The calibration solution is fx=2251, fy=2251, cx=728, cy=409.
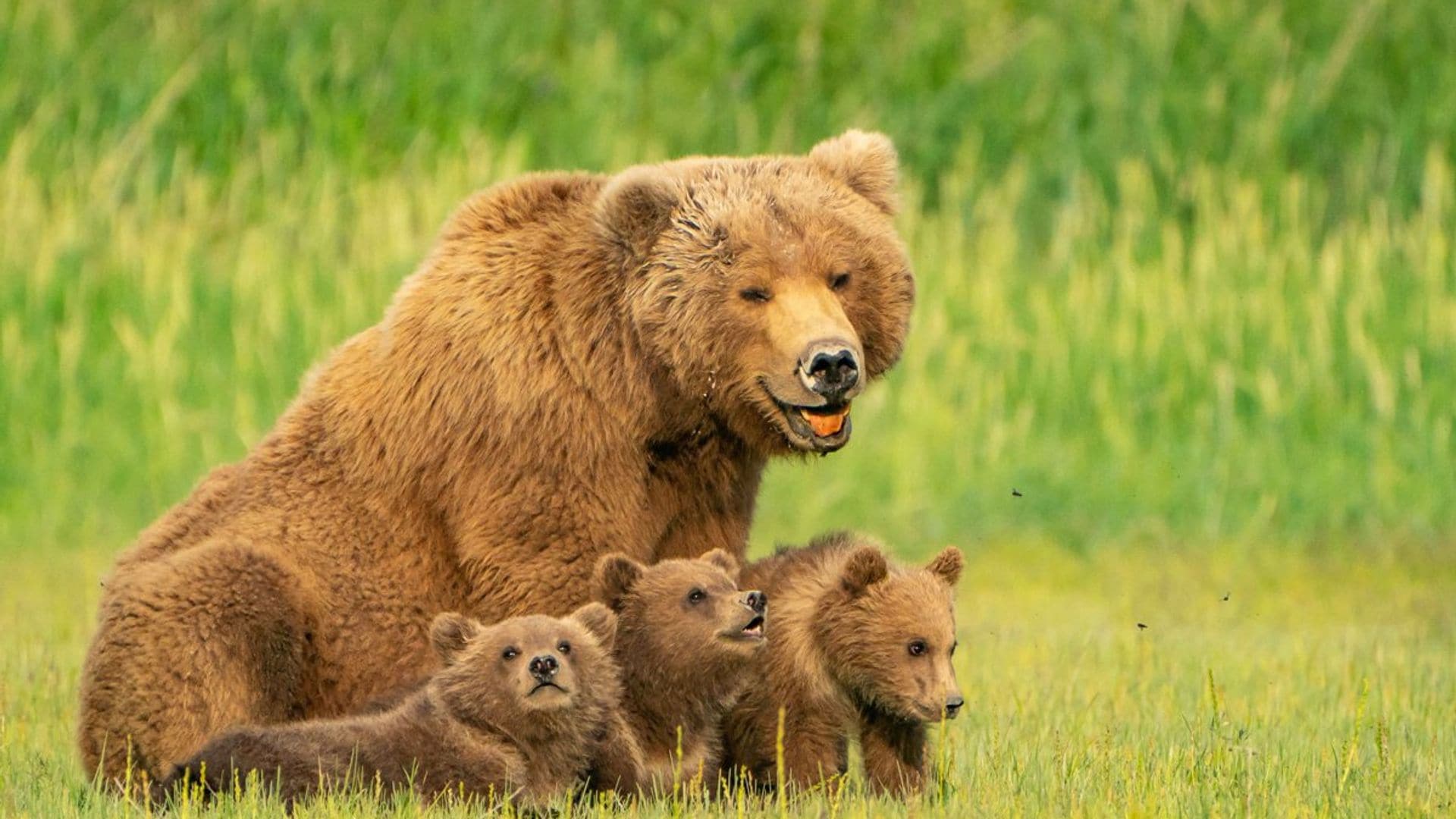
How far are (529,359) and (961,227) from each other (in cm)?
1008

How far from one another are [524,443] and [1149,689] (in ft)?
12.8

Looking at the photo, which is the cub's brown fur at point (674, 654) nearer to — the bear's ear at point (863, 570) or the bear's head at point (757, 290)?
the bear's ear at point (863, 570)

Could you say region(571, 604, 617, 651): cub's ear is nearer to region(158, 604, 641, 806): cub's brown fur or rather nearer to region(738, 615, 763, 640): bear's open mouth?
region(158, 604, 641, 806): cub's brown fur

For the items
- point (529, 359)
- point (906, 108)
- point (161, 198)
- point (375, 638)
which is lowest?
point (375, 638)

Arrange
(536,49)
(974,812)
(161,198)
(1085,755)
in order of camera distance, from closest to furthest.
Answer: (974,812) < (1085,755) < (161,198) < (536,49)

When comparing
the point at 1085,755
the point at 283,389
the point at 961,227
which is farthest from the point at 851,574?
the point at 961,227

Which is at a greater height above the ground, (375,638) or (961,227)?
(961,227)

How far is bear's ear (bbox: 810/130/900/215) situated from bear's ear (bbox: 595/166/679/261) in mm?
685

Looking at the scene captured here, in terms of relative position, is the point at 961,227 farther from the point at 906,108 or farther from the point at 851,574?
the point at 851,574

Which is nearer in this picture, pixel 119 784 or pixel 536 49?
pixel 119 784

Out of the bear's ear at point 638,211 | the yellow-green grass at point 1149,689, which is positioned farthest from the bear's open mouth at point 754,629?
the bear's ear at point 638,211

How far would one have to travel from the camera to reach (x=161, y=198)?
56.6 feet

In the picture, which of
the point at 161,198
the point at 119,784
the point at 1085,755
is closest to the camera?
the point at 119,784

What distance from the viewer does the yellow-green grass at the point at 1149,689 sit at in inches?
275
